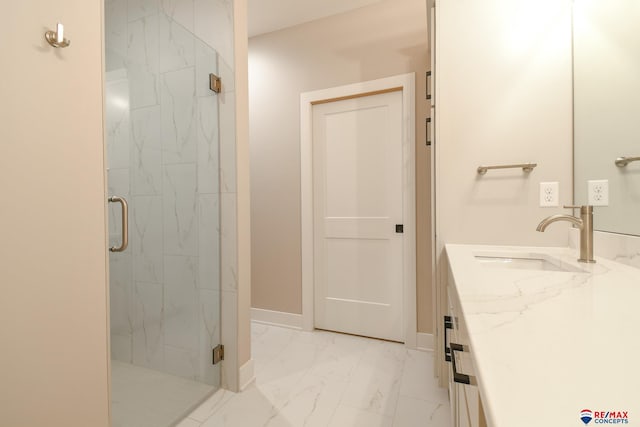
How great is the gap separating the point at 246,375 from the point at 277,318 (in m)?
0.91

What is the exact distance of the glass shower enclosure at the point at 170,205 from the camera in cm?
158

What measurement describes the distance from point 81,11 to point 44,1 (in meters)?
0.10

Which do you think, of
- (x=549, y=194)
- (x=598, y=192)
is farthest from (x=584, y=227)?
(x=549, y=194)

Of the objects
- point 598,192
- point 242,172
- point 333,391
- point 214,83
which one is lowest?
point 333,391

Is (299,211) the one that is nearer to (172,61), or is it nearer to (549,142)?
(172,61)

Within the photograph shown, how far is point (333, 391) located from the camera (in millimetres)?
1691

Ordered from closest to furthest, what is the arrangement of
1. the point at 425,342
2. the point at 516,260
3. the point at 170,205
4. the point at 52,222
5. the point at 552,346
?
1. the point at 552,346
2. the point at 52,222
3. the point at 516,260
4. the point at 170,205
5. the point at 425,342

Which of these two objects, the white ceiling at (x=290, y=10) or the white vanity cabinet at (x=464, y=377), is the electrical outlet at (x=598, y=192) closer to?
the white vanity cabinet at (x=464, y=377)

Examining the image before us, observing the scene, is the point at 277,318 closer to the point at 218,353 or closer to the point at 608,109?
the point at 218,353

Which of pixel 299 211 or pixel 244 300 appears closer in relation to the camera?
pixel 244 300

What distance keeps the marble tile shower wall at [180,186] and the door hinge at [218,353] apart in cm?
3

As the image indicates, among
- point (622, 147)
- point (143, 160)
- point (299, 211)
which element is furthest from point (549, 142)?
point (143, 160)

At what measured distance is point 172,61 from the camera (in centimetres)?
166

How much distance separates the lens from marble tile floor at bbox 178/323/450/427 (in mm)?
1465
